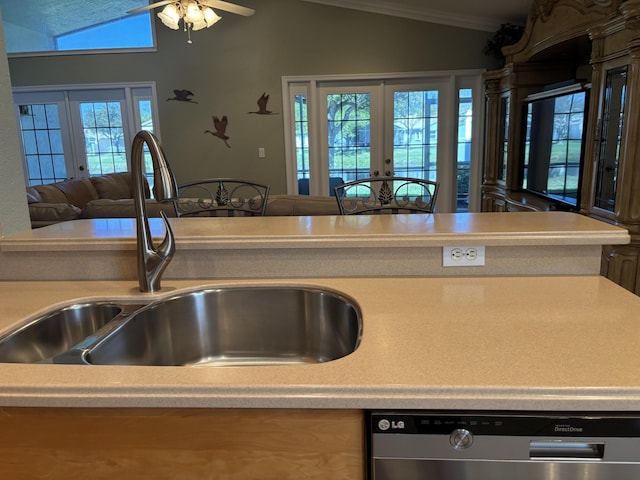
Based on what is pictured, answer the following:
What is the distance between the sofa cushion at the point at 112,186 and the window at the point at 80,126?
1.80 feet

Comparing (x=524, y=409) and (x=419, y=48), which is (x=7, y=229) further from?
(x=419, y=48)

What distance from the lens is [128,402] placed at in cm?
79

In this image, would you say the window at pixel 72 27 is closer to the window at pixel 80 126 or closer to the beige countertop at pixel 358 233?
the window at pixel 80 126

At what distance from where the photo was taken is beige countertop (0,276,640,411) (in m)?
0.74

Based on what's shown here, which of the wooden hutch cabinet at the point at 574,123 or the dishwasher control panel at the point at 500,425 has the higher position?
the wooden hutch cabinet at the point at 574,123

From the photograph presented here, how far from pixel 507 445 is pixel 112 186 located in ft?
17.9

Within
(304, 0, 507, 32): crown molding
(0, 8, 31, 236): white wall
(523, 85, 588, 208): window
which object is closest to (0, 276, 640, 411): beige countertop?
(0, 8, 31, 236): white wall

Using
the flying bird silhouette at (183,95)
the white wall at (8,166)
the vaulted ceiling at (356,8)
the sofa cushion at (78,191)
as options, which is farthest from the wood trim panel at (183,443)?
the flying bird silhouette at (183,95)

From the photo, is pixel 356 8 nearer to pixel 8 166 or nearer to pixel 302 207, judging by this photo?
pixel 302 207

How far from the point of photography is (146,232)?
1.22 meters

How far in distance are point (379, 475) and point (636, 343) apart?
541 millimetres

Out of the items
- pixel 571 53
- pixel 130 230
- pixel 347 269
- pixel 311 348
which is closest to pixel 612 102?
pixel 571 53

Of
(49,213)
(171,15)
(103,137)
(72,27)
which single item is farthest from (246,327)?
(72,27)

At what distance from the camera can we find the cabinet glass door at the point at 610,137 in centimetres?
274
